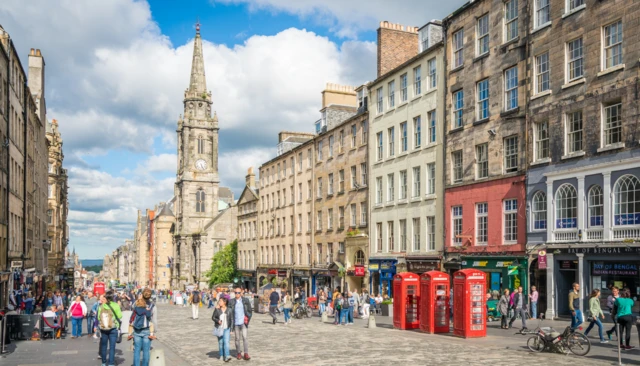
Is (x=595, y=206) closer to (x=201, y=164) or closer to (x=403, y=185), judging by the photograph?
(x=403, y=185)

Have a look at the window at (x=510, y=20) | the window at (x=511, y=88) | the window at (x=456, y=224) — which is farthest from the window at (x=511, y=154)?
the window at (x=510, y=20)

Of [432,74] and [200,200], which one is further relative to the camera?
[200,200]

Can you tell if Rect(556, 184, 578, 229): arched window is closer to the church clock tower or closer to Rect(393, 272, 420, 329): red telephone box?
Rect(393, 272, 420, 329): red telephone box

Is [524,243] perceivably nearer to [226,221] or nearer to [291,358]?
[291,358]

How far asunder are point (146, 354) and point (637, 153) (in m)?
18.7

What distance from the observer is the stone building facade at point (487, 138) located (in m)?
31.1

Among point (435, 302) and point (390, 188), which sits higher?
point (390, 188)

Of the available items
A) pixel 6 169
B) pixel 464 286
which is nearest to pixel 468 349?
pixel 464 286

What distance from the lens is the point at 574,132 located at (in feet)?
91.2

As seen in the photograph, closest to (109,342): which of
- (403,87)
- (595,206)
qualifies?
(595,206)

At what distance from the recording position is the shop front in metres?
42.5

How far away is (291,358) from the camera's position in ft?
60.0

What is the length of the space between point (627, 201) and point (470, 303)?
7697 mm

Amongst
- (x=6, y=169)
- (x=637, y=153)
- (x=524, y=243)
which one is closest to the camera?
(x=637, y=153)
